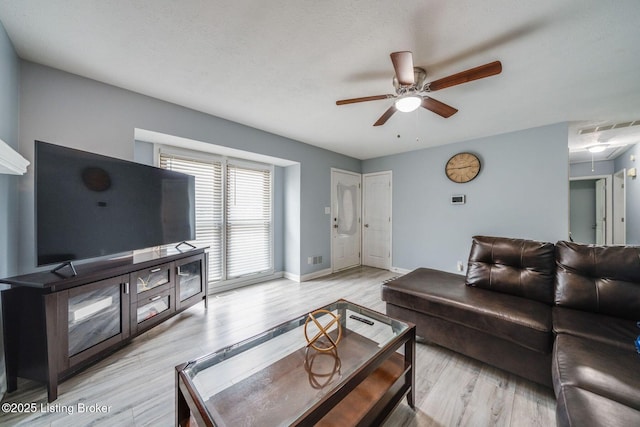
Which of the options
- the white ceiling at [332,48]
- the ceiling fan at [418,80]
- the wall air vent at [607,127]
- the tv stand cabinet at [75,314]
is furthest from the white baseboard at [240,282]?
the wall air vent at [607,127]

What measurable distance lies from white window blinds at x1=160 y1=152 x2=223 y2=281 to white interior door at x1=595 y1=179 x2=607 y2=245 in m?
7.48

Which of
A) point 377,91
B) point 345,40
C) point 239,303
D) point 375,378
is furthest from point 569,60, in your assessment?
point 239,303

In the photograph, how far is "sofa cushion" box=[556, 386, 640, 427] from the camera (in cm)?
78

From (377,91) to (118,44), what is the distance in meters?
2.09

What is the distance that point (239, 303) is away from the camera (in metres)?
2.89

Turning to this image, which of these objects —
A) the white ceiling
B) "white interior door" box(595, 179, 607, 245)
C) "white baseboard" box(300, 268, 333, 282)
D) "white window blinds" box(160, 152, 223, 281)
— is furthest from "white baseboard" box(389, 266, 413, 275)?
"white interior door" box(595, 179, 607, 245)

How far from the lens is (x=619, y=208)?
13.9 ft

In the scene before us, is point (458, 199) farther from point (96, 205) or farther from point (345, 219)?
point (96, 205)

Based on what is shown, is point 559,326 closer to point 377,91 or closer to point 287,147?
point 377,91

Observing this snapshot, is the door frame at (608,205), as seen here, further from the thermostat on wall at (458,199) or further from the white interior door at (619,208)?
the thermostat on wall at (458,199)

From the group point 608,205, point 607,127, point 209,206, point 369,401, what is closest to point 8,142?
point 209,206

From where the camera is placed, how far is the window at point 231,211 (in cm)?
313

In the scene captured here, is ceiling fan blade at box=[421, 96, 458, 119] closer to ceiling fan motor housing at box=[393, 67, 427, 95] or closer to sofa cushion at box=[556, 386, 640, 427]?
ceiling fan motor housing at box=[393, 67, 427, 95]

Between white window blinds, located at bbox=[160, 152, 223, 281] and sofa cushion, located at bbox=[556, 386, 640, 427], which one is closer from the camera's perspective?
sofa cushion, located at bbox=[556, 386, 640, 427]
